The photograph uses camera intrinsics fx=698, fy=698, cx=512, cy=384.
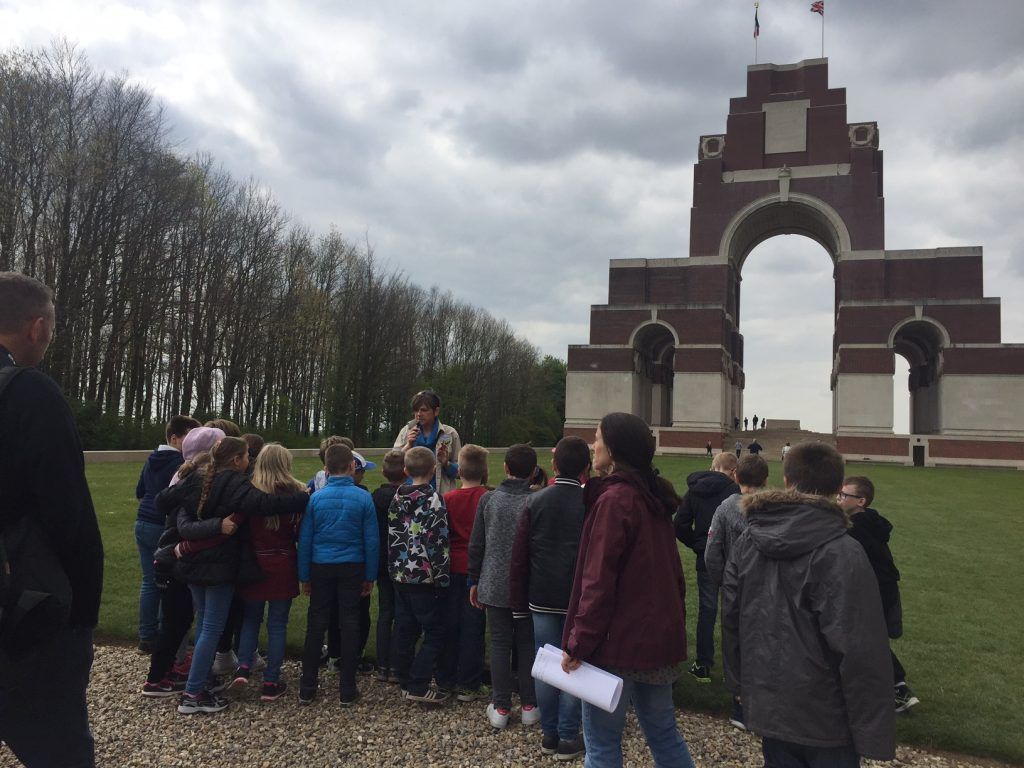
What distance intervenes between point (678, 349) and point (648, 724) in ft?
143

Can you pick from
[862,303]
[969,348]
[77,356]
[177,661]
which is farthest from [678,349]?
[177,661]

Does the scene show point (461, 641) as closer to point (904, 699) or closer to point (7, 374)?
point (904, 699)

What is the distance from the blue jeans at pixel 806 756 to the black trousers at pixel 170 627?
389cm

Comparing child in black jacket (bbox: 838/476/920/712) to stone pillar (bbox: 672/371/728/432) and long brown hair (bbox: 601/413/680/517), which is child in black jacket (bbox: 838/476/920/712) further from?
stone pillar (bbox: 672/371/728/432)

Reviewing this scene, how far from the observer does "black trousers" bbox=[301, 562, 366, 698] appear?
4.68m

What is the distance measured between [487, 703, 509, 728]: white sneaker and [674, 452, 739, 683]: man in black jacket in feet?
5.57

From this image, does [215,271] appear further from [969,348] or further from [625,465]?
[969,348]

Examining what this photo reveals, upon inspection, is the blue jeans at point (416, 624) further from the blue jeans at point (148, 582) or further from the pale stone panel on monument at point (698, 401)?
the pale stone panel on monument at point (698, 401)

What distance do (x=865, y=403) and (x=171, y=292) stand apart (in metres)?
37.0

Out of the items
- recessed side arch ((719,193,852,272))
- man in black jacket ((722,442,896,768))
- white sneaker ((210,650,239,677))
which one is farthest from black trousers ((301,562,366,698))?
recessed side arch ((719,193,852,272))

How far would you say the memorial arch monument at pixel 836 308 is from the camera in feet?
130

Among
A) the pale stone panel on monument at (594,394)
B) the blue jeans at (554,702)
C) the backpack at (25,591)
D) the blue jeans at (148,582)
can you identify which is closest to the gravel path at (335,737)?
the blue jeans at (554,702)

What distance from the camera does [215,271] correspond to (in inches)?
1240

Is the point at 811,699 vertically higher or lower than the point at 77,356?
lower
